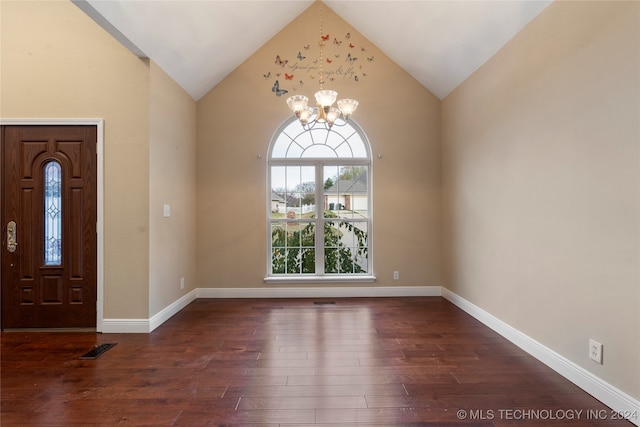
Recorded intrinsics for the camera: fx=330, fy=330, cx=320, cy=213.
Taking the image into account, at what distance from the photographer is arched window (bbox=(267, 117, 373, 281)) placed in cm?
486

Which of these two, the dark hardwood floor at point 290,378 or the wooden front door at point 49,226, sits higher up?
the wooden front door at point 49,226

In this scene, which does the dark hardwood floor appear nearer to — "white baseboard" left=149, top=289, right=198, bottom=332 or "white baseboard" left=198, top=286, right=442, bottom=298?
"white baseboard" left=149, top=289, right=198, bottom=332

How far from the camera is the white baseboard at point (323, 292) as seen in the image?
4.70 meters

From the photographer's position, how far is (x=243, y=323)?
362 cm

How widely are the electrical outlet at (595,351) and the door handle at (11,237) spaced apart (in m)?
5.11

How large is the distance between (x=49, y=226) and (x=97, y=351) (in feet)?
4.87

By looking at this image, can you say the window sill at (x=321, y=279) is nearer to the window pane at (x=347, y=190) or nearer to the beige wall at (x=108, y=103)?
the window pane at (x=347, y=190)

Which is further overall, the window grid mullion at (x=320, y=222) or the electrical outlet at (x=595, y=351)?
the window grid mullion at (x=320, y=222)

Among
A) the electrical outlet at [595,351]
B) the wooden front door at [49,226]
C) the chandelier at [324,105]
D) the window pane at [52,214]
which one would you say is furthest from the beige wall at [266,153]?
the electrical outlet at [595,351]

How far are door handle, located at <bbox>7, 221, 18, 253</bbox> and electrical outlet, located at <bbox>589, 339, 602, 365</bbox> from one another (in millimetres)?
5111

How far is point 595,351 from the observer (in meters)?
2.15

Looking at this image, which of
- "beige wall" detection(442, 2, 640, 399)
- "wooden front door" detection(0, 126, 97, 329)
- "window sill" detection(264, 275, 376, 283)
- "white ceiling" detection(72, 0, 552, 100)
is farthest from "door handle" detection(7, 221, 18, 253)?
"beige wall" detection(442, 2, 640, 399)

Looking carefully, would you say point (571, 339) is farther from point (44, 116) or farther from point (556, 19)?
point (44, 116)

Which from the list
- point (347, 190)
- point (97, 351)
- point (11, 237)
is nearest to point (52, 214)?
point (11, 237)
